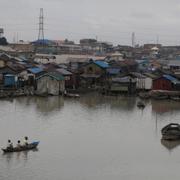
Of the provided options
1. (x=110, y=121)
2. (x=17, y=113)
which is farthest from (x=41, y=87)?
(x=110, y=121)

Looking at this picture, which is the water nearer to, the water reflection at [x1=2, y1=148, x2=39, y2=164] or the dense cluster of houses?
the water reflection at [x1=2, y1=148, x2=39, y2=164]

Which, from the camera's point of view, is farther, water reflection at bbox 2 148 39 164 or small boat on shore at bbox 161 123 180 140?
small boat on shore at bbox 161 123 180 140

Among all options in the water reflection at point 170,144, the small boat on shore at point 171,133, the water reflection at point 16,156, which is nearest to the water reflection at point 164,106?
the small boat on shore at point 171,133

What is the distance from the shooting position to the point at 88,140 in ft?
46.6

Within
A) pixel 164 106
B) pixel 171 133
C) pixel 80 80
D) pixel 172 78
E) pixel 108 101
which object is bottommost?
pixel 171 133

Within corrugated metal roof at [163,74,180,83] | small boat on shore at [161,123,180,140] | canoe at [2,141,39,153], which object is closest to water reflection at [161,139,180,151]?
small boat on shore at [161,123,180,140]

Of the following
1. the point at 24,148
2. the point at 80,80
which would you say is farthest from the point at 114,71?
the point at 24,148

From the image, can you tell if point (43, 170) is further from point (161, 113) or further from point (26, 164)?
point (161, 113)

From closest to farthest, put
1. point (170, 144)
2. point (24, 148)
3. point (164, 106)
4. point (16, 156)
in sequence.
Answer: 1. point (16, 156)
2. point (24, 148)
3. point (170, 144)
4. point (164, 106)

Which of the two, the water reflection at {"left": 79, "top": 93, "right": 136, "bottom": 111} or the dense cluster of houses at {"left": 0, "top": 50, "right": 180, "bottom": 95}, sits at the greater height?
the dense cluster of houses at {"left": 0, "top": 50, "right": 180, "bottom": 95}

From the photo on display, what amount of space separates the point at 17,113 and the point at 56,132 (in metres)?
4.09

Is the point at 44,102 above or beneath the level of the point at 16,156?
above

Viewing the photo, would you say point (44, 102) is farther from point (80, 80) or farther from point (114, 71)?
point (114, 71)

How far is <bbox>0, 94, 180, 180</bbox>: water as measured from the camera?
11.1 meters
